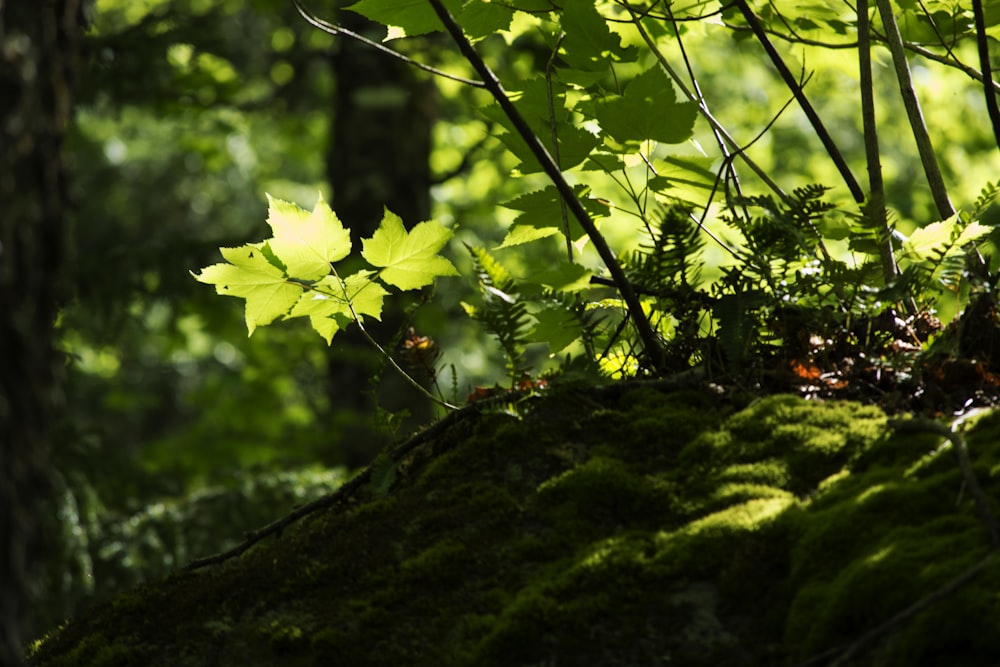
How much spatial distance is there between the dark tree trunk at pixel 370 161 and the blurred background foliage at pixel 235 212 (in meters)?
0.14

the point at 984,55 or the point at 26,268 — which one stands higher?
the point at 984,55

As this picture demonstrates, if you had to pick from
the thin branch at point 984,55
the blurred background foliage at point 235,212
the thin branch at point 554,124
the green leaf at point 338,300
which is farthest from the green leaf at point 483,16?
the thin branch at point 984,55

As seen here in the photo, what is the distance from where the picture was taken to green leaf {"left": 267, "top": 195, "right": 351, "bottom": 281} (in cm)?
191

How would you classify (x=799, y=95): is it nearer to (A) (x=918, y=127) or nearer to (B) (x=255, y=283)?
(A) (x=918, y=127)

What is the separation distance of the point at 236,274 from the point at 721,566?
3.94ft

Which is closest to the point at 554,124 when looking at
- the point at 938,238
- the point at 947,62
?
the point at 938,238

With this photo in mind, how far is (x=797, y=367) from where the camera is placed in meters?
1.96

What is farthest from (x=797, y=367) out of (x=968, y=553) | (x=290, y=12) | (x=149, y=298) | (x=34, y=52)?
(x=290, y=12)

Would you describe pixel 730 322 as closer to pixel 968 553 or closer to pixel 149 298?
pixel 968 553

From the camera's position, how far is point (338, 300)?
2094 mm

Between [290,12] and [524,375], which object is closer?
[524,375]

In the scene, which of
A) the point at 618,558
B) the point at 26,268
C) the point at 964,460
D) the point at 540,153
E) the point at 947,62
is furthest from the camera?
the point at 947,62

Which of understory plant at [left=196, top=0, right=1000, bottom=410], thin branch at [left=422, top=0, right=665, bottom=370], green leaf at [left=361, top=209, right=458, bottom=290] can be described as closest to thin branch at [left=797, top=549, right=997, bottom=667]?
understory plant at [left=196, top=0, right=1000, bottom=410]

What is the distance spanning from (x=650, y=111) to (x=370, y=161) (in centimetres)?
538
